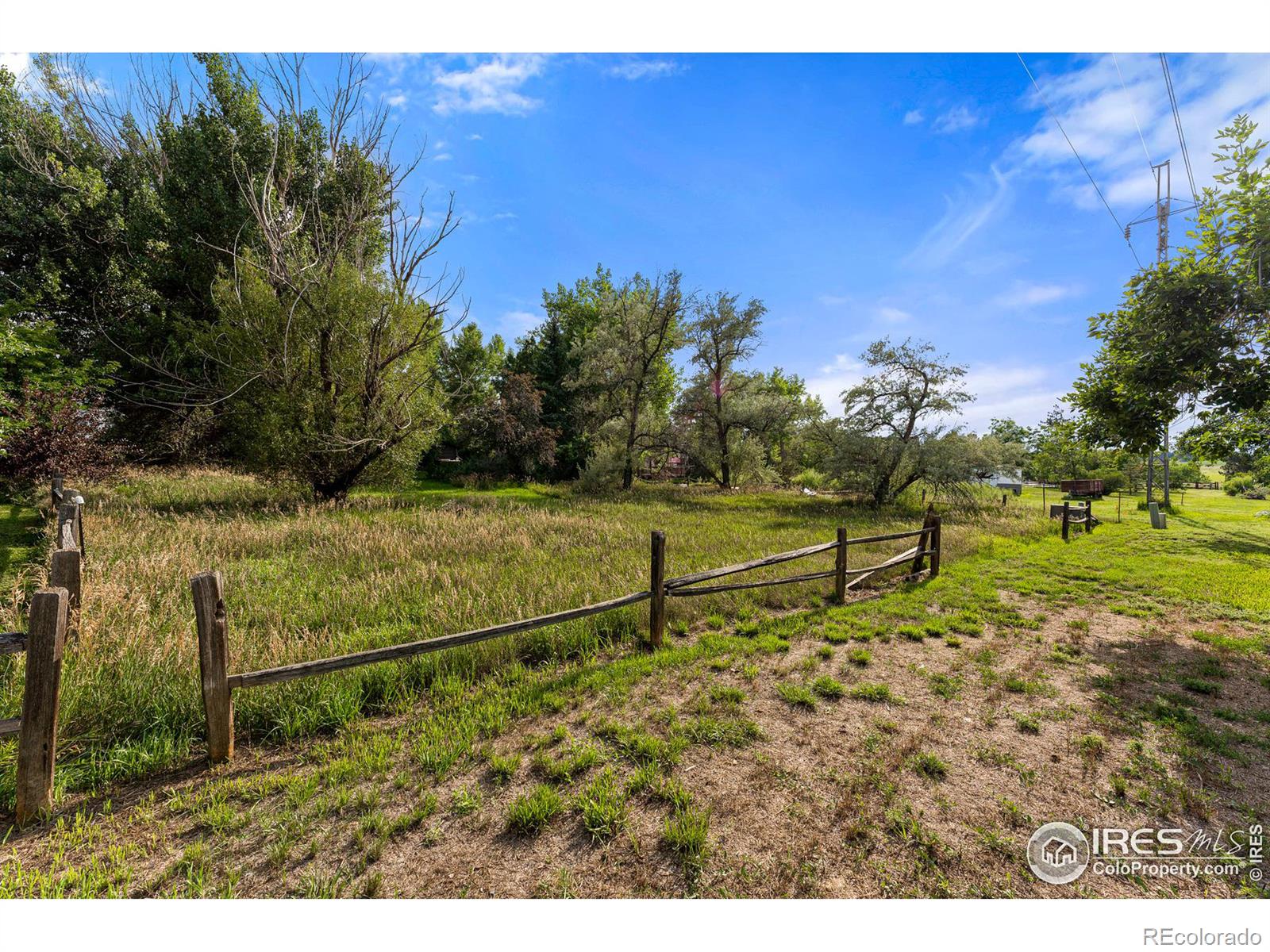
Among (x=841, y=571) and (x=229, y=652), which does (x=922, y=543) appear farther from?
(x=229, y=652)

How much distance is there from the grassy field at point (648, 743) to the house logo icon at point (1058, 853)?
0.19 ft

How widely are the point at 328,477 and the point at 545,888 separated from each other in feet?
54.5

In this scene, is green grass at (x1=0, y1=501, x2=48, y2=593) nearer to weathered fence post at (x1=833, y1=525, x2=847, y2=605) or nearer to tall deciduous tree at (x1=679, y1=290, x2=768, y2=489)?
weathered fence post at (x1=833, y1=525, x2=847, y2=605)

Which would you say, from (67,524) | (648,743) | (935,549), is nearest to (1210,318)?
(935,549)

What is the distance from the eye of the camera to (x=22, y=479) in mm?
12062

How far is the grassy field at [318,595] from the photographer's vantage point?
12.3 feet

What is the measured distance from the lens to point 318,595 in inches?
258

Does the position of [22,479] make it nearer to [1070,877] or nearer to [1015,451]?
[1070,877]

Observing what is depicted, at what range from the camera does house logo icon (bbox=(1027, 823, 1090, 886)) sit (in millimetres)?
2561

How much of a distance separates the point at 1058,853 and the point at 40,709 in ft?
21.7

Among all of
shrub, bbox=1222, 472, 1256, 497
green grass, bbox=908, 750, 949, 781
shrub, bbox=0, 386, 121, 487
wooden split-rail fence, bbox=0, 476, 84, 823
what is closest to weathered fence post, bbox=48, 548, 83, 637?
wooden split-rail fence, bbox=0, 476, 84, 823

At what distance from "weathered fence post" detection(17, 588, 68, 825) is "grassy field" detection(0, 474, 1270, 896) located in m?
0.21

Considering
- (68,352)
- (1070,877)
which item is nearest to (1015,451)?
(1070,877)

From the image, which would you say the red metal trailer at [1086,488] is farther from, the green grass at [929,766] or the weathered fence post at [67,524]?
the weathered fence post at [67,524]
